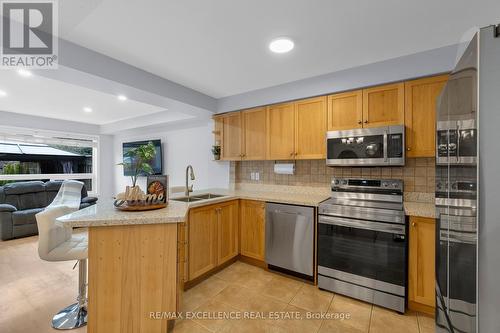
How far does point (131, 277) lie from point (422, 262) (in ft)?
7.76

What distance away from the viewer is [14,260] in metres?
2.97

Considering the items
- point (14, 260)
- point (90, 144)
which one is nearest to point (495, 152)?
point (14, 260)

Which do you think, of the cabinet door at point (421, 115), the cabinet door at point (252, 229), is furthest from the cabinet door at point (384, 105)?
the cabinet door at point (252, 229)

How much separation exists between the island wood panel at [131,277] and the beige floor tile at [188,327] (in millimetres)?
252

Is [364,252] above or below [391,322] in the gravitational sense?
above

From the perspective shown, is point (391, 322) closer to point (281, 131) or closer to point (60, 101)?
point (281, 131)

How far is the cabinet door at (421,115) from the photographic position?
208cm

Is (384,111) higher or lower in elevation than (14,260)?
higher

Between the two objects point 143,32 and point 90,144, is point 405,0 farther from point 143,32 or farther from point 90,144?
point 90,144

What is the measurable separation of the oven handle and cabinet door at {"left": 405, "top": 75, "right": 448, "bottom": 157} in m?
0.76

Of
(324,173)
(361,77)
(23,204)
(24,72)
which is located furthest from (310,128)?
(23,204)

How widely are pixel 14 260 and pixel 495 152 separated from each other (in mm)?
4794

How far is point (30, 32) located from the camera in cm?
172

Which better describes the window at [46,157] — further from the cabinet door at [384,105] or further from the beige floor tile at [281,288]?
the cabinet door at [384,105]
